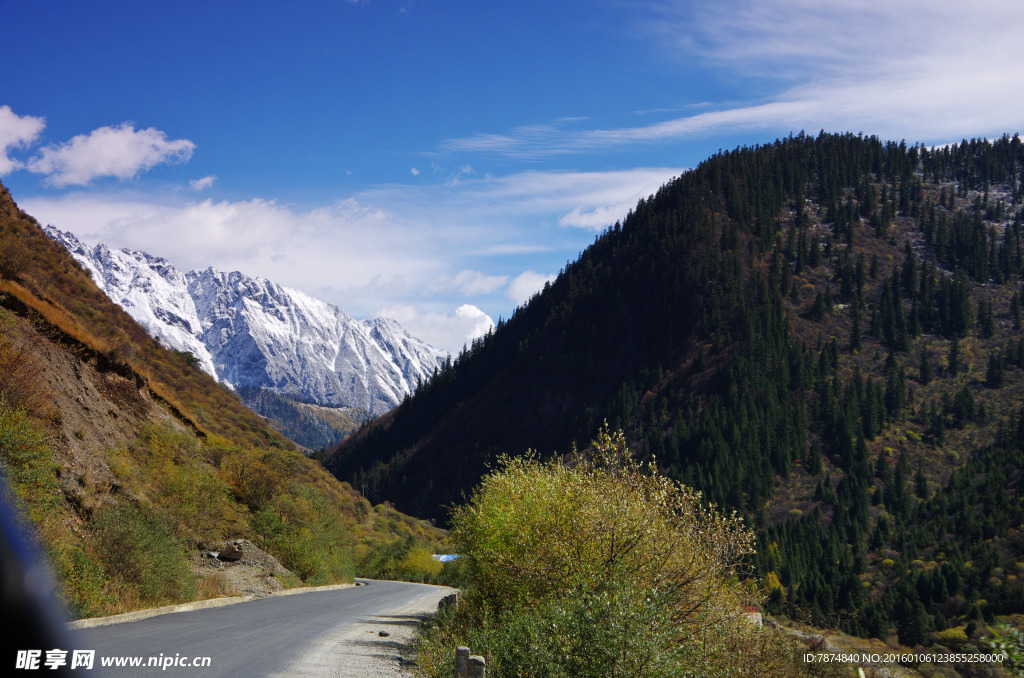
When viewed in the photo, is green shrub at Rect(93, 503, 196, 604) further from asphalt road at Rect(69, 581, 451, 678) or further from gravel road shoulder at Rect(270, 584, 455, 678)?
gravel road shoulder at Rect(270, 584, 455, 678)

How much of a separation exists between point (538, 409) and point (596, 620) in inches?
5915

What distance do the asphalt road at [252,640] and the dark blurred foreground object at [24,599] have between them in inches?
23.1

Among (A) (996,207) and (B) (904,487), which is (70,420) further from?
(A) (996,207)

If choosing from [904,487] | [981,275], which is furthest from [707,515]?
[981,275]

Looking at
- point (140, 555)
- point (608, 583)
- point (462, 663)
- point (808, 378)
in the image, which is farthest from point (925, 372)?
point (462, 663)

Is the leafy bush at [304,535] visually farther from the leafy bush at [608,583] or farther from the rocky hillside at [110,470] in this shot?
the leafy bush at [608,583]

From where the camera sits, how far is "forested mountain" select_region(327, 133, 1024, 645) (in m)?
89.0

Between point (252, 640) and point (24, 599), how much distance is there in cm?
497

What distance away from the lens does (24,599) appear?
14.8 metres

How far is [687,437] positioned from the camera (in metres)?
123

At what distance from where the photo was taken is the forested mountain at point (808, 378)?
292ft

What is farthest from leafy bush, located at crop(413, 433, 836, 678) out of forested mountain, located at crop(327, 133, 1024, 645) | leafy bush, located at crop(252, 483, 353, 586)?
forested mountain, located at crop(327, 133, 1024, 645)

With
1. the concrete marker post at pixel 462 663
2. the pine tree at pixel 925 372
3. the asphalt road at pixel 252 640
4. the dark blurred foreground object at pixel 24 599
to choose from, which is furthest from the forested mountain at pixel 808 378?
the dark blurred foreground object at pixel 24 599

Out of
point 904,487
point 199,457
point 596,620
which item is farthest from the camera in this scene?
point 904,487
